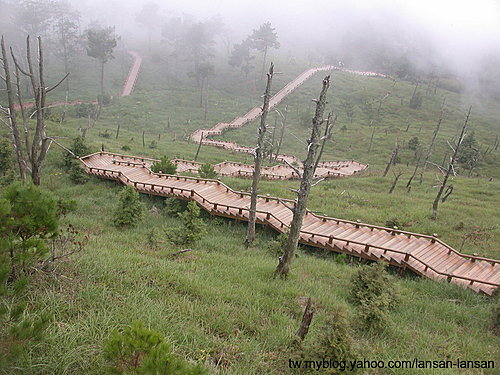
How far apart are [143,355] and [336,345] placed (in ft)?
11.4

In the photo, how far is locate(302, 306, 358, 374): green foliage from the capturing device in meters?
5.72

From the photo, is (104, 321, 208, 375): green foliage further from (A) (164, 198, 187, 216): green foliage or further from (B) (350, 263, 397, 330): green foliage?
(A) (164, 198, 187, 216): green foliage

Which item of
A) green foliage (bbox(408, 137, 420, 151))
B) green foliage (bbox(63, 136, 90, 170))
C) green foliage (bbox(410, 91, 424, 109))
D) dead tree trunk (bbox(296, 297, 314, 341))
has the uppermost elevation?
green foliage (bbox(410, 91, 424, 109))

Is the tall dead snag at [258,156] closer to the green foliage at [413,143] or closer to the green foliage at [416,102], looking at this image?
the green foliage at [413,143]

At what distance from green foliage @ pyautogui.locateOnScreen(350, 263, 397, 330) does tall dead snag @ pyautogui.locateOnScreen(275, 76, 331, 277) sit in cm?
218

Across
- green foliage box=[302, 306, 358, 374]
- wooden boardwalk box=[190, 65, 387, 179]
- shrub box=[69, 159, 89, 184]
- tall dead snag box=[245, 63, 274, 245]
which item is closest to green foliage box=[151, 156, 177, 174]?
shrub box=[69, 159, 89, 184]

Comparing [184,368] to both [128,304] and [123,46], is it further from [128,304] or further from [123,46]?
[123,46]

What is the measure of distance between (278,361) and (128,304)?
3105 millimetres

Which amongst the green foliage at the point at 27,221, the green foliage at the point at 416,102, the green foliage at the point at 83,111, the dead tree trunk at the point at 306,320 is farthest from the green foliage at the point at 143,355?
the green foliage at the point at 416,102

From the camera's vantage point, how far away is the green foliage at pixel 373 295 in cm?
835

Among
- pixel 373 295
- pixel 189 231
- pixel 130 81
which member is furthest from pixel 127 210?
pixel 130 81

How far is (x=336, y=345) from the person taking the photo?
5.73 meters

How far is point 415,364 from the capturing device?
22.4ft

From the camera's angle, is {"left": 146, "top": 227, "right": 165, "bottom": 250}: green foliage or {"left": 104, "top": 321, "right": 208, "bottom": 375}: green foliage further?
{"left": 146, "top": 227, "right": 165, "bottom": 250}: green foliage
